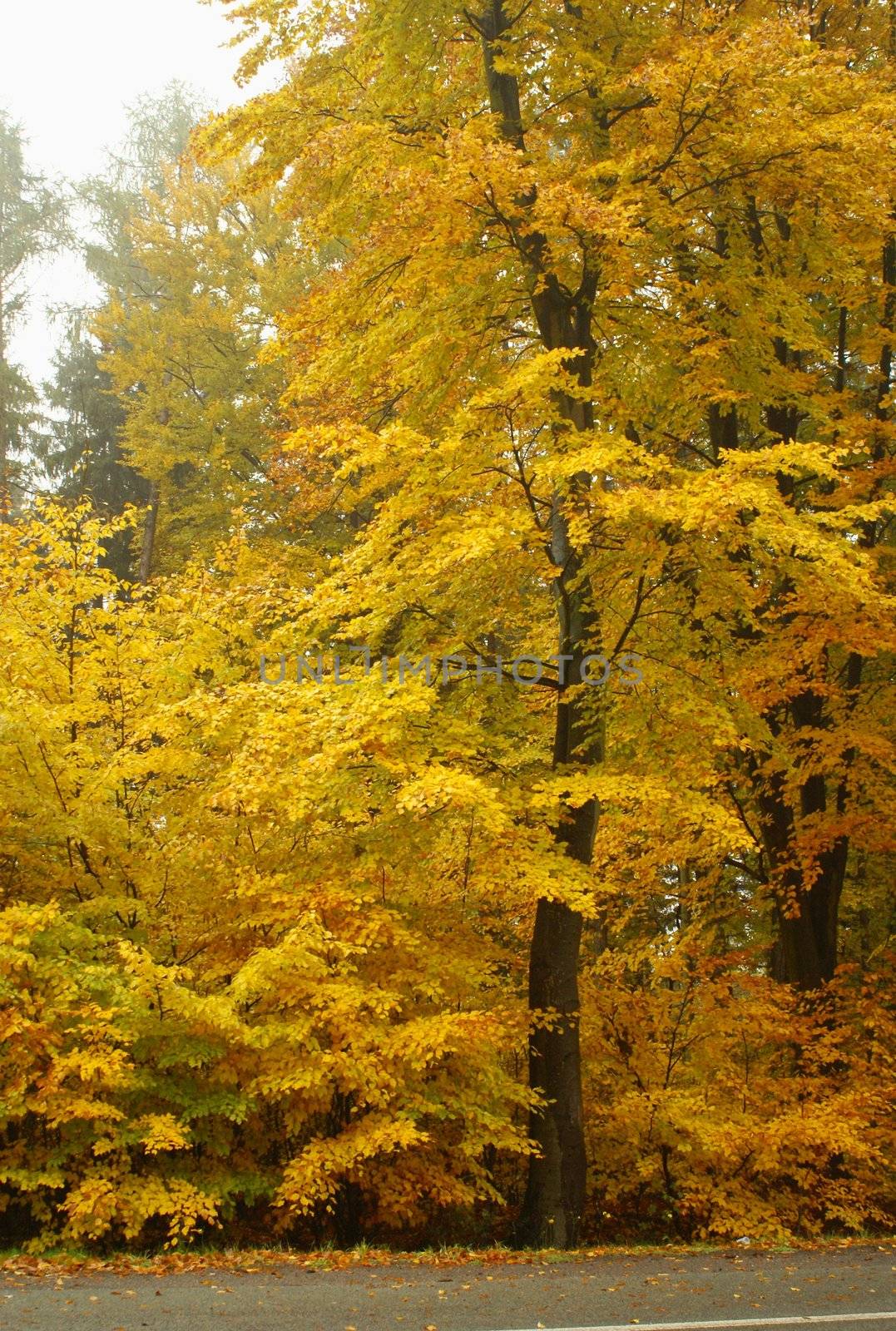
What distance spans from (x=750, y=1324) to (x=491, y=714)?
503 cm

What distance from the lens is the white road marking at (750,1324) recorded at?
18.1ft

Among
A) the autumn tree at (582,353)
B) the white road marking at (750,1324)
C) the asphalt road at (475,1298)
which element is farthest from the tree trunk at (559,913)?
the white road marking at (750,1324)

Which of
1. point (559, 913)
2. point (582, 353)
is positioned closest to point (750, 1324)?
point (559, 913)

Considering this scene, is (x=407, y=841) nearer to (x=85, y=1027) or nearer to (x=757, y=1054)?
(x=85, y=1027)

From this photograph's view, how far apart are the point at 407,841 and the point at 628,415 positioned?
172 inches

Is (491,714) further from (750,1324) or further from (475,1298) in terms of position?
(750,1324)

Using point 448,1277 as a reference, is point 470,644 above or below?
above

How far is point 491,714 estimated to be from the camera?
941cm

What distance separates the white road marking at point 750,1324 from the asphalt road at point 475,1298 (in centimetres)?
1

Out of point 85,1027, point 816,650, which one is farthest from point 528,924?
point 85,1027

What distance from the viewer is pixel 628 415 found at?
9.55 metres

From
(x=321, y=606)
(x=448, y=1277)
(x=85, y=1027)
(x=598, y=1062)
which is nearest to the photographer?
(x=448, y=1277)

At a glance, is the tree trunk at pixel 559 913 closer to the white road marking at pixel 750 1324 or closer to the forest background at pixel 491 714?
the forest background at pixel 491 714

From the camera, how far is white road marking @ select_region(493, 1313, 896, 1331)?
18.1 feet
